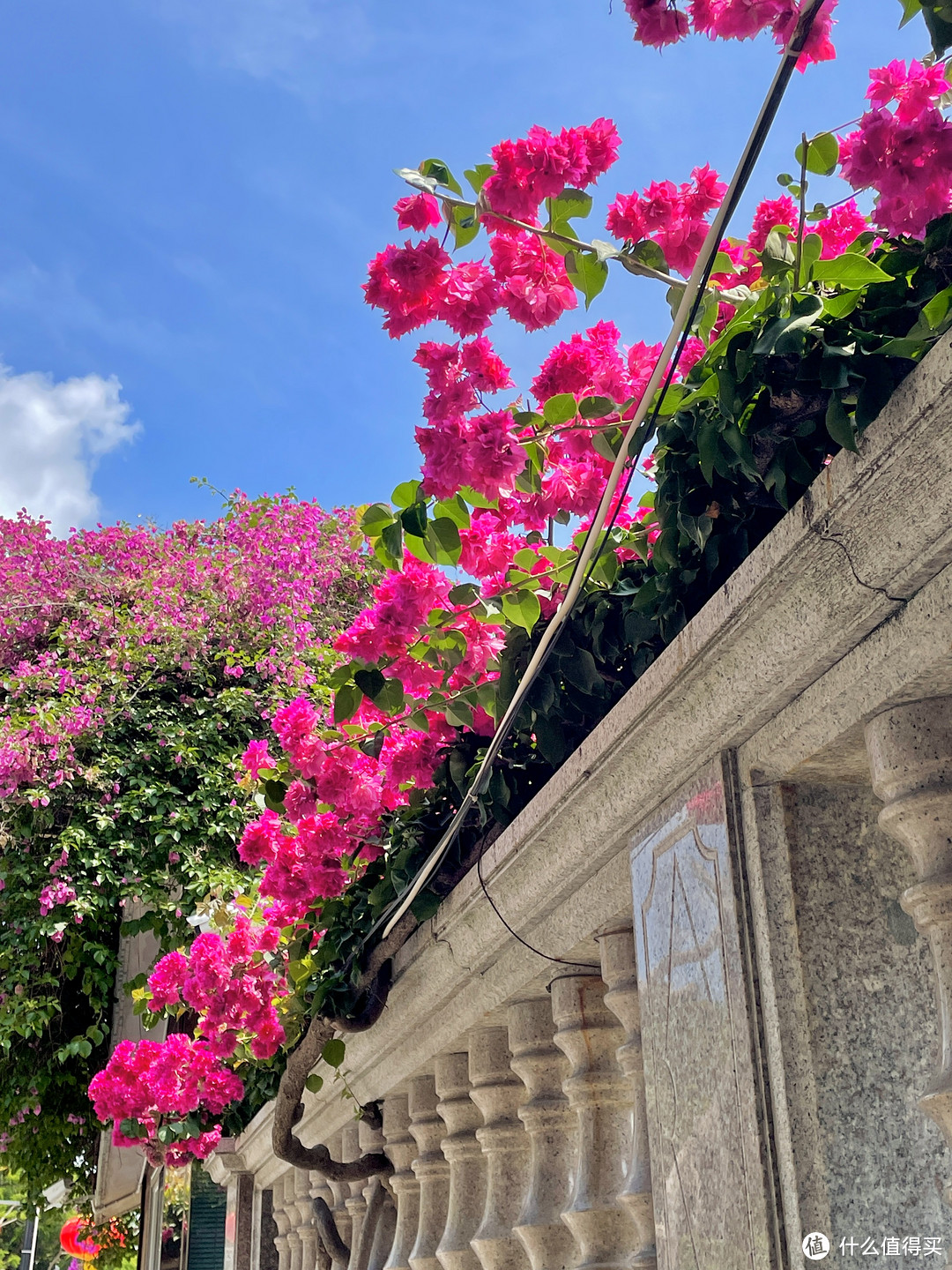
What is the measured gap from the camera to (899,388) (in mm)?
1126

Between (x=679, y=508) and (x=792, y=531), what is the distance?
0.96ft

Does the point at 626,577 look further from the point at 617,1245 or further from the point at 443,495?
the point at 617,1245

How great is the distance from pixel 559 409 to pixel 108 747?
241 inches

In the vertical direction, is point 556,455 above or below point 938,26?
above

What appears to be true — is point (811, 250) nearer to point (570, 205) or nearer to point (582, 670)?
point (570, 205)

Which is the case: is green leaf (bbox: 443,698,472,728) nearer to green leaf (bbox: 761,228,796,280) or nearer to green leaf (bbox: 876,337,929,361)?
green leaf (bbox: 761,228,796,280)

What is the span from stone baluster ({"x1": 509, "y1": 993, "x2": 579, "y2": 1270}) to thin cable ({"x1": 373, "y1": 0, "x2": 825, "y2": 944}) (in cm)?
37

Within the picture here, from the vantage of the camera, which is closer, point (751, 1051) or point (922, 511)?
point (922, 511)

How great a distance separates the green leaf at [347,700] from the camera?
2378mm

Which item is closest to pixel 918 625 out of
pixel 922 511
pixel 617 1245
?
pixel 922 511

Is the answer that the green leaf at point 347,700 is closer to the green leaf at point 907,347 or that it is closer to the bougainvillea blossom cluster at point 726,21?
the bougainvillea blossom cluster at point 726,21

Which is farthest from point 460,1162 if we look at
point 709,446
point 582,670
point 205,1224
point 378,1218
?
point 205,1224

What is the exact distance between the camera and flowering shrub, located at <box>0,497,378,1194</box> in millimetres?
6988

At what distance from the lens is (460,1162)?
8.45 ft
